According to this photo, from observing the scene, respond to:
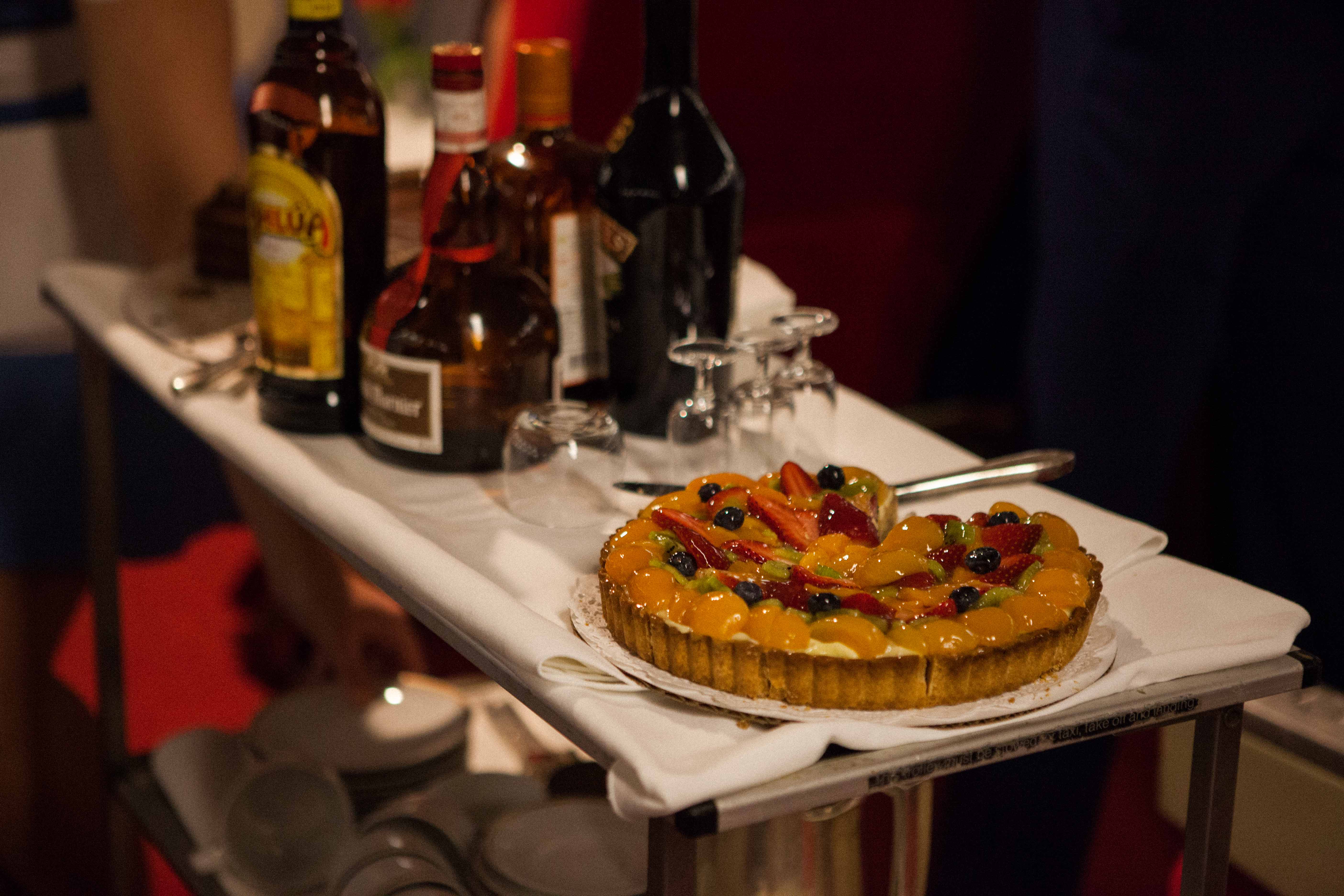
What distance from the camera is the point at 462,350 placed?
3.04 feet

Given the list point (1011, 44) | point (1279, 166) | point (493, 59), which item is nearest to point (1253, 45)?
point (1279, 166)

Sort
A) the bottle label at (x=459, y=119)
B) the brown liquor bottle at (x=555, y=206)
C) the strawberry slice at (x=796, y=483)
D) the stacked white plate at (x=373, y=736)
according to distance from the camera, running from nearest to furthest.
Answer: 1. the strawberry slice at (x=796, y=483)
2. the bottle label at (x=459, y=119)
3. the brown liquor bottle at (x=555, y=206)
4. the stacked white plate at (x=373, y=736)

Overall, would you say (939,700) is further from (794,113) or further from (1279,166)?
(794,113)

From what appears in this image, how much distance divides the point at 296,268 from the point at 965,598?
560 mm

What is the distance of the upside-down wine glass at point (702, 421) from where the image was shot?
34.9 inches

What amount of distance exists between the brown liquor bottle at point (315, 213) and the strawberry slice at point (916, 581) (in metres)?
0.48

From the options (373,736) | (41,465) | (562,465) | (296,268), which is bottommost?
(373,736)

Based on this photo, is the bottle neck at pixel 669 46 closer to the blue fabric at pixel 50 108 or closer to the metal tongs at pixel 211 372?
the metal tongs at pixel 211 372

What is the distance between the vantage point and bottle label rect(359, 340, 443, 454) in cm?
93

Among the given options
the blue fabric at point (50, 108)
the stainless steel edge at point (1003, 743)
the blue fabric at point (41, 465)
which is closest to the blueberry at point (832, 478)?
the stainless steel edge at point (1003, 743)

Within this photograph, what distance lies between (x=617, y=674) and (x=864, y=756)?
0.43 feet

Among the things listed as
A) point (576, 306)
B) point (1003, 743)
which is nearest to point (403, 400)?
point (576, 306)

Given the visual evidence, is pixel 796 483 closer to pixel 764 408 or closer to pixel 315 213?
pixel 764 408

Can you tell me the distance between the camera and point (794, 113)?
207cm
